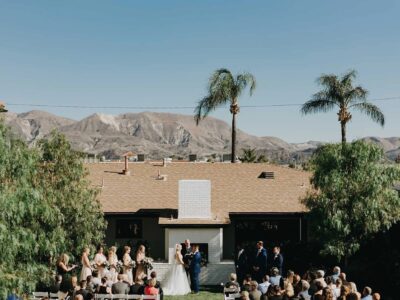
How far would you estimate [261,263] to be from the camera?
23.8m

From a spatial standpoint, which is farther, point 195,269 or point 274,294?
point 195,269

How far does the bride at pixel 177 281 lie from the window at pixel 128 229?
603 centimetres

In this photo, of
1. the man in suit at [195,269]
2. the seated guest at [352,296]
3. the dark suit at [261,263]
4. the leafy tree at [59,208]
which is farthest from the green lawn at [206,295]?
the seated guest at [352,296]

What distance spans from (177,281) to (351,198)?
8464 mm

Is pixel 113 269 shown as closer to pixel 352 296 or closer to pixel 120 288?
pixel 120 288

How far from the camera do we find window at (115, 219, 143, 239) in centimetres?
2958

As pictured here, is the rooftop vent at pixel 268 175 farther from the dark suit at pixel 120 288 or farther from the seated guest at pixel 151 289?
the dark suit at pixel 120 288

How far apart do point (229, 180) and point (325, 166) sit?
8.79 m

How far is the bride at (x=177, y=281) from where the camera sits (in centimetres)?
2382

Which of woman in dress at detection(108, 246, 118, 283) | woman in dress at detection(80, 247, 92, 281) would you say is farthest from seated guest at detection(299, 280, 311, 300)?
woman in dress at detection(80, 247, 92, 281)

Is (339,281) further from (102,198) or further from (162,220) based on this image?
(102,198)

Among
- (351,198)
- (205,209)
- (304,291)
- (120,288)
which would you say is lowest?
(120,288)

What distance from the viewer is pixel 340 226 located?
24.1 m

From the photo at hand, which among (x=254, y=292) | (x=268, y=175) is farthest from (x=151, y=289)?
(x=268, y=175)
